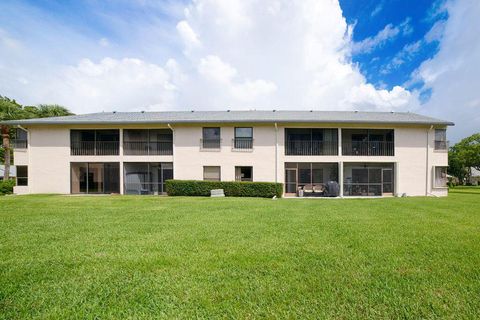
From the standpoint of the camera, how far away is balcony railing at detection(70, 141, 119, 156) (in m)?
A: 20.1

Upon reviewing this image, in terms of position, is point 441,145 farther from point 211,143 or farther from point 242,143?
point 211,143

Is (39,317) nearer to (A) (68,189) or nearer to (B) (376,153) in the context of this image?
(A) (68,189)

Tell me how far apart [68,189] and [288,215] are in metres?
19.0

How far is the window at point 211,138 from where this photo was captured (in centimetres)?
1953

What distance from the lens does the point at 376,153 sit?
794 inches

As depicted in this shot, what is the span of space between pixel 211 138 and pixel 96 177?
10.6 metres

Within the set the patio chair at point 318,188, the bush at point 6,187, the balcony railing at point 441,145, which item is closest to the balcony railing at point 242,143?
the patio chair at point 318,188

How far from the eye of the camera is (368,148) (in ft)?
66.5

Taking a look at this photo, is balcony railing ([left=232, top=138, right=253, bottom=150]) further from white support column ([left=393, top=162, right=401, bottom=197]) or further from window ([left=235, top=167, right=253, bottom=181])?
white support column ([left=393, top=162, right=401, bottom=197])

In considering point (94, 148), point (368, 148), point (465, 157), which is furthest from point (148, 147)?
point (465, 157)

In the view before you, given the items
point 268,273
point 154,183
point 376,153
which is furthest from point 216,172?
point 268,273

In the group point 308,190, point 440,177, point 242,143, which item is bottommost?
point 308,190

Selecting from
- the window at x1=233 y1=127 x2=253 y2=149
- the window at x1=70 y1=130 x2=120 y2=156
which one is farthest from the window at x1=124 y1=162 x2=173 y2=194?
the window at x1=233 y1=127 x2=253 y2=149

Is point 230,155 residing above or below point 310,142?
below
